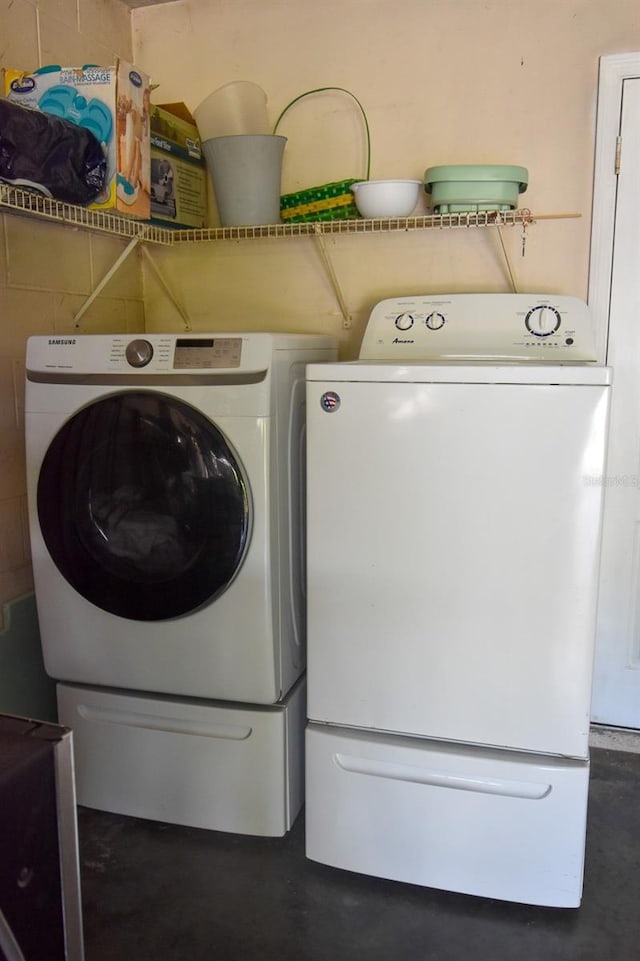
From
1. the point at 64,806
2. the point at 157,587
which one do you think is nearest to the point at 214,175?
the point at 157,587

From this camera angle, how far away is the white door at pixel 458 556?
151cm

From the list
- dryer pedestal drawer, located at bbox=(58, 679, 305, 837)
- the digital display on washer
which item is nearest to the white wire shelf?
the digital display on washer

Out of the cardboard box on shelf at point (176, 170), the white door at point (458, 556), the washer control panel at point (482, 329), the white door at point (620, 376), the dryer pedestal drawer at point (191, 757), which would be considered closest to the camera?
the white door at point (458, 556)

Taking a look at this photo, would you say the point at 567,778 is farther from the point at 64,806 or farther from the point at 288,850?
the point at 64,806

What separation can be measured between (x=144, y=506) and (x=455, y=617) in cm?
75

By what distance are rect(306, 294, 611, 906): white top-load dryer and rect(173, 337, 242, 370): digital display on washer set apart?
20cm

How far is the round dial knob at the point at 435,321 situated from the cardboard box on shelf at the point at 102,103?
840mm

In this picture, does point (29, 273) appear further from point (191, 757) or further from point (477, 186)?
point (191, 757)

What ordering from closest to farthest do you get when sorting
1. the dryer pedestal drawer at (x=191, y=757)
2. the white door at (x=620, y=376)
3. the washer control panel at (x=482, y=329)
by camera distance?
the dryer pedestal drawer at (x=191, y=757), the washer control panel at (x=482, y=329), the white door at (x=620, y=376)

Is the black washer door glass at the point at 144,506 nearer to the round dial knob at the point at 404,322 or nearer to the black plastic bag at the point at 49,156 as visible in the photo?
the black plastic bag at the point at 49,156

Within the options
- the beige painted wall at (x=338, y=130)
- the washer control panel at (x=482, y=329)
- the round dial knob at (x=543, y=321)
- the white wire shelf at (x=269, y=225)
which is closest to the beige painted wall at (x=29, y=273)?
the beige painted wall at (x=338, y=130)

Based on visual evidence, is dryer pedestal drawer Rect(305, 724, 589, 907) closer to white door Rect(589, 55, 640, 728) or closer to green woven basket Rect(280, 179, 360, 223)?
white door Rect(589, 55, 640, 728)

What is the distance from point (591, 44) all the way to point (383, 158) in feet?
2.08

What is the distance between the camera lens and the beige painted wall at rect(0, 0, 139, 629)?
1.93 meters
